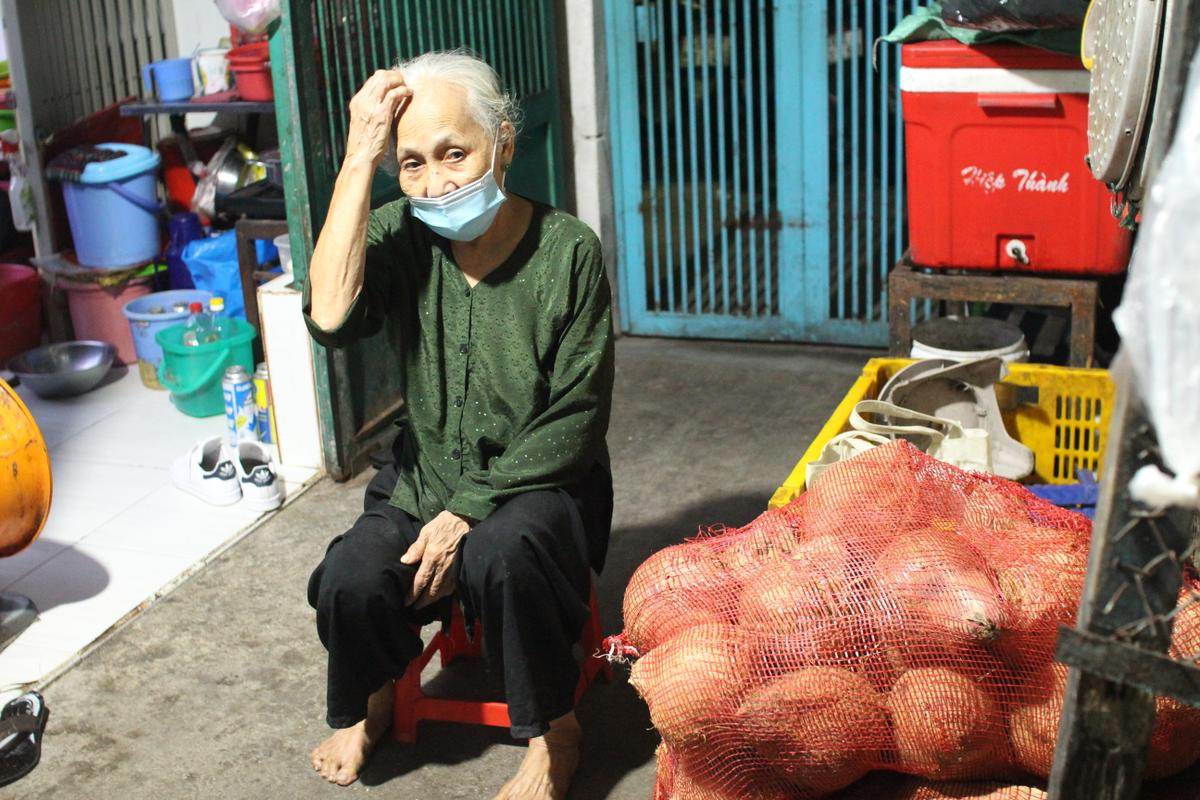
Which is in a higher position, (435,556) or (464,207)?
(464,207)

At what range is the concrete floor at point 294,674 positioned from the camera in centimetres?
285

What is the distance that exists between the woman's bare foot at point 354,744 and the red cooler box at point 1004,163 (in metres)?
2.12

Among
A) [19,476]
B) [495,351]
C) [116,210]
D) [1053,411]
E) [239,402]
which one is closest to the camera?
[495,351]

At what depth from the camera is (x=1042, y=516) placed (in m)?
2.38

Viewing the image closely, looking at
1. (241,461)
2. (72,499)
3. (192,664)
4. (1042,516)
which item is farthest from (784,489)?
(72,499)

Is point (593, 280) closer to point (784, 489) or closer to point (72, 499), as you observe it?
point (784, 489)

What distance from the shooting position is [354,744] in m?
2.87

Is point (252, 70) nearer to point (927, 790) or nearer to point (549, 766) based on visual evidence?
point (549, 766)

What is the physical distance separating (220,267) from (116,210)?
18.3 inches

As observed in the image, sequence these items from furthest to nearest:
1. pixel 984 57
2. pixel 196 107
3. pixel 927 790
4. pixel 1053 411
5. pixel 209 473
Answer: pixel 196 107 → pixel 209 473 → pixel 984 57 → pixel 1053 411 → pixel 927 790

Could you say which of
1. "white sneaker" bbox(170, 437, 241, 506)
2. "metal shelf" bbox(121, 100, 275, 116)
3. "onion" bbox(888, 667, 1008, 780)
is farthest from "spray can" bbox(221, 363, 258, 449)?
"onion" bbox(888, 667, 1008, 780)

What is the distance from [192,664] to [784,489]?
1.58m

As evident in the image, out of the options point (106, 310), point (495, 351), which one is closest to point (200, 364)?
point (106, 310)

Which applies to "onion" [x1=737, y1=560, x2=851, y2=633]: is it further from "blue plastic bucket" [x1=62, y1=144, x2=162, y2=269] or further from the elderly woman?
"blue plastic bucket" [x1=62, y1=144, x2=162, y2=269]
